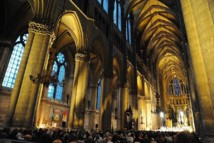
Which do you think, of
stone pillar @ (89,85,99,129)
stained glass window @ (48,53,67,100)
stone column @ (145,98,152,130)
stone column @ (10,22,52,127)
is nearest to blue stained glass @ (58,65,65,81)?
stained glass window @ (48,53,67,100)

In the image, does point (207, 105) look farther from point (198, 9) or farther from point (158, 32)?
point (158, 32)

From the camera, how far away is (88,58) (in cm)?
1391

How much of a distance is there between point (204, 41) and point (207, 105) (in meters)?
2.28

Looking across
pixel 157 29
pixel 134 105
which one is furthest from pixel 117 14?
pixel 157 29

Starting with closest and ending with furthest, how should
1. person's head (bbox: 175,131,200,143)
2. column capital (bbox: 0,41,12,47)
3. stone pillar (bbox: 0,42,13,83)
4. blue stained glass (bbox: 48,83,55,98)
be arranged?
person's head (bbox: 175,131,200,143) < stone pillar (bbox: 0,42,13,83) < column capital (bbox: 0,41,12,47) < blue stained glass (bbox: 48,83,55,98)

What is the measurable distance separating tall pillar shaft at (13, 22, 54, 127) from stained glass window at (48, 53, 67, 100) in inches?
451

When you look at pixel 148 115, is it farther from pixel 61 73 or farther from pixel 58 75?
pixel 58 75

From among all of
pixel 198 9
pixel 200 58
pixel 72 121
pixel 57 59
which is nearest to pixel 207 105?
pixel 200 58

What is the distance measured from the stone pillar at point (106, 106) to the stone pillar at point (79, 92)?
3.75 meters

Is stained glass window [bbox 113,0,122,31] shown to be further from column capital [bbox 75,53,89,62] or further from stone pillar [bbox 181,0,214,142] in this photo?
stone pillar [bbox 181,0,214,142]

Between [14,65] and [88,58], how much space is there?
7931 millimetres

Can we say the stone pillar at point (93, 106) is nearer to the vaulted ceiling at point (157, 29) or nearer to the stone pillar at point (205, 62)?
the vaulted ceiling at point (157, 29)

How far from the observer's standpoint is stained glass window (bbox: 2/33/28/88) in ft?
50.7

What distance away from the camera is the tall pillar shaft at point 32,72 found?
25.3 feet
